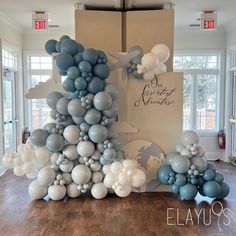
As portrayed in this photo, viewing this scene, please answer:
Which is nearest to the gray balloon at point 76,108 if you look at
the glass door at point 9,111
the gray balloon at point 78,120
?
the gray balloon at point 78,120

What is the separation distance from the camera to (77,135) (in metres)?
4.37

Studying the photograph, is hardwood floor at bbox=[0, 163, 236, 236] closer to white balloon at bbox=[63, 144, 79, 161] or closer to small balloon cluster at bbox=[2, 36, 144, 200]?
small balloon cluster at bbox=[2, 36, 144, 200]

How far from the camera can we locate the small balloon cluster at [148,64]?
14.8ft

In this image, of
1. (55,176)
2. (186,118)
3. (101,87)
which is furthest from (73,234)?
(186,118)

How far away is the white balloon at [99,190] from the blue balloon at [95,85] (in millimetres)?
1287

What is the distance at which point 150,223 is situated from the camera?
3.69 meters

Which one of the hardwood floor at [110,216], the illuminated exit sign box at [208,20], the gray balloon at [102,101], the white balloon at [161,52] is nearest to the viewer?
the hardwood floor at [110,216]

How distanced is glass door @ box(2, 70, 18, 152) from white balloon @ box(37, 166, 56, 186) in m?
2.43

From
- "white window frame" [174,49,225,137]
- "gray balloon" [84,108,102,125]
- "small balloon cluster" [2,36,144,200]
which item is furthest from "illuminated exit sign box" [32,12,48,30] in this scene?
"white window frame" [174,49,225,137]

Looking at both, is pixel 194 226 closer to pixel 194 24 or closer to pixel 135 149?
pixel 135 149

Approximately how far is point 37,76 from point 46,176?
379 centimetres

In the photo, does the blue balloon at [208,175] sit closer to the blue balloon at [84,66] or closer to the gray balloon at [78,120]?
the gray balloon at [78,120]

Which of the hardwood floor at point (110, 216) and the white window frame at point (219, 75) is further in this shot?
the white window frame at point (219, 75)

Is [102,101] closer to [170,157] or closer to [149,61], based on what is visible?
[149,61]
